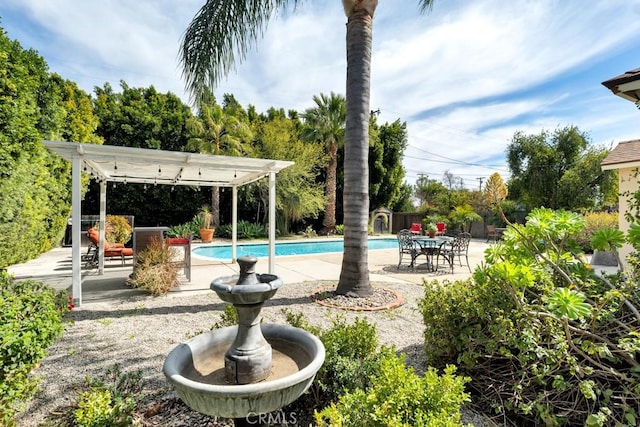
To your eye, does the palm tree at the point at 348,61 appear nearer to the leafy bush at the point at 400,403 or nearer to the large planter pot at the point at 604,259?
the leafy bush at the point at 400,403

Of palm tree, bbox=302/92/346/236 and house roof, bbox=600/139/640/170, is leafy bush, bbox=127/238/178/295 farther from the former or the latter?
palm tree, bbox=302/92/346/236

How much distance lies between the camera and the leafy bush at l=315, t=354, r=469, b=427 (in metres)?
1.80

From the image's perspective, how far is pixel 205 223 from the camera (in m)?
17.6

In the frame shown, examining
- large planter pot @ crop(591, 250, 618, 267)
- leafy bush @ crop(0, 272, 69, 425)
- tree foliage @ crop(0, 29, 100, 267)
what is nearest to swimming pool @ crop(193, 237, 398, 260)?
tree foliage @ crop(0, 29, 100, 267)

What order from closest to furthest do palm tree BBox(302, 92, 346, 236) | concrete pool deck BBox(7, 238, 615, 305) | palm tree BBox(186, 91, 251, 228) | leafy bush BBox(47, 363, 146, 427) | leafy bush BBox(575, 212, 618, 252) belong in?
leafy bush BBox(47, 363, 146, 427) → concrete pool deck BBox(7, 238, 615, 305) → leafy bush BBox(575, 212, 618, 252) → palm tree BBox(186, 91, 251, 228) → palm tree BBox(302, 92, 346, 236)

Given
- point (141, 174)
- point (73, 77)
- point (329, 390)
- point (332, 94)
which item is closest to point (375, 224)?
point (332, 94)

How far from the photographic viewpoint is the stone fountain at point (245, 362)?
67.4 inches

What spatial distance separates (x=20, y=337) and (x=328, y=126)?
19681mm

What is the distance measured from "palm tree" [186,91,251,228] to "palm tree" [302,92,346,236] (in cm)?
443

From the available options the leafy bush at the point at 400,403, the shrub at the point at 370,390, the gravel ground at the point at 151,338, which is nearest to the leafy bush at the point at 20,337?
the gravel ground at the point at 151,338

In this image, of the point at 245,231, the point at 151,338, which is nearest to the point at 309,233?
the point at 245,231

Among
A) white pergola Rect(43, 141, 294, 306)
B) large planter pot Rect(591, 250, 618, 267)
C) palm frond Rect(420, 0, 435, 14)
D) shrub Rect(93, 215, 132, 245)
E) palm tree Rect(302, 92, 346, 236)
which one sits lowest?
large planter pot Rect(591, 250, 618, 267)

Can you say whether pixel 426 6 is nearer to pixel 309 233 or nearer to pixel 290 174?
pixel 290 174

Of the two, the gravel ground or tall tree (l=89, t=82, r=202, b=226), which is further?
tall tree (l=89, t=82, r=202, b=226)
